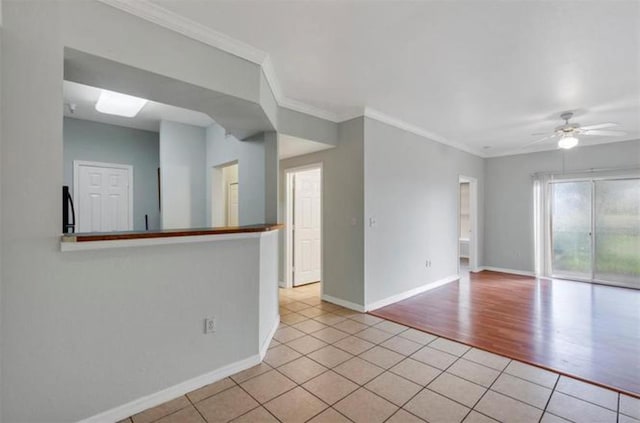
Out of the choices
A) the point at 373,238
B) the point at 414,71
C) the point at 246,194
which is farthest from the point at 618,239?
the point at 246,194

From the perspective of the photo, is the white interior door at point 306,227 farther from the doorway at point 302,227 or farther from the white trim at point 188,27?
the white trim at point 188,27

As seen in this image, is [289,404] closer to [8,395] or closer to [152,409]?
[152,409]

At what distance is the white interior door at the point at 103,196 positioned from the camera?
14.2 ft

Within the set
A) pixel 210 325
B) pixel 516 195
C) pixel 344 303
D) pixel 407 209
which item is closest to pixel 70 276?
pixel 210 325

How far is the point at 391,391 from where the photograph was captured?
2.18 m

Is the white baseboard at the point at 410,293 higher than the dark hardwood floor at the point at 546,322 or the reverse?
higher

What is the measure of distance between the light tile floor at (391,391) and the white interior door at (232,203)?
9.54ft

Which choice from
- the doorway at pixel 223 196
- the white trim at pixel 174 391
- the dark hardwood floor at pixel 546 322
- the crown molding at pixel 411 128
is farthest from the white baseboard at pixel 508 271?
the white trim at pixel 174 391

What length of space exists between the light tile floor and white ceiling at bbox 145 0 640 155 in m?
2.57

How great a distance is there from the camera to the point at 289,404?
2041 mm

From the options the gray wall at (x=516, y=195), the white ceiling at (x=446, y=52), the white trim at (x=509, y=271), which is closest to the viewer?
the white ceiling at (x=446, y=52)

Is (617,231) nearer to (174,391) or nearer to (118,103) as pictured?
(174,391)

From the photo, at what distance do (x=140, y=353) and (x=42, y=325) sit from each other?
22.1 inches

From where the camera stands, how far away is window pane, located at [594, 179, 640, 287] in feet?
16.6
